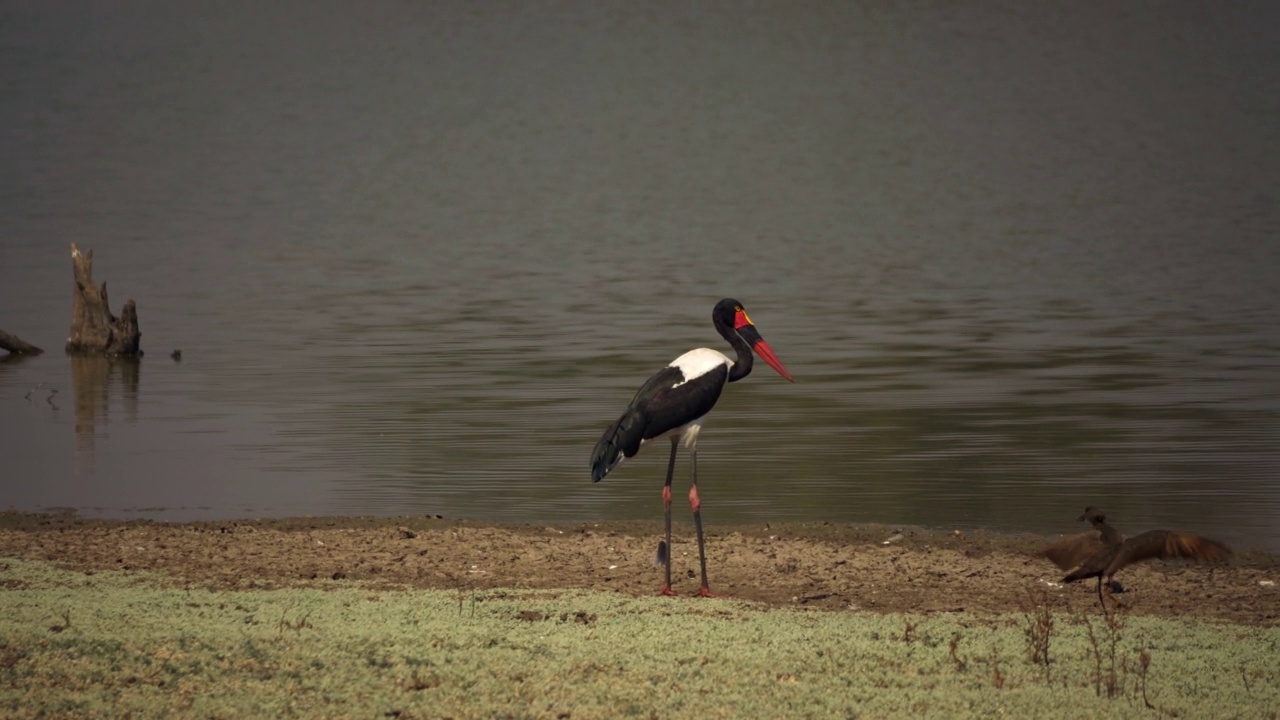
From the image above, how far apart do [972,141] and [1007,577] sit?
124261mm

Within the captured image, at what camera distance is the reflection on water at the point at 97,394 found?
19.0 metres

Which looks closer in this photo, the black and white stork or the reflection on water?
the black and white stork

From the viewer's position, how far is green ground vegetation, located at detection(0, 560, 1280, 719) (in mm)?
8266

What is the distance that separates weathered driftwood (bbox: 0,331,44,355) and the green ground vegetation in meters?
19.0

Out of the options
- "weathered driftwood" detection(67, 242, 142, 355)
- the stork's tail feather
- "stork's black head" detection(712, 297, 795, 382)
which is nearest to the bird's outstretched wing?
the stork's tail feather

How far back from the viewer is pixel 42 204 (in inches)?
3617

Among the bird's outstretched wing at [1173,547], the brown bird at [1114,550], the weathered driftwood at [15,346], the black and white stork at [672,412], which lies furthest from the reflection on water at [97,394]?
the bird's outstretched wing at [1173,547]

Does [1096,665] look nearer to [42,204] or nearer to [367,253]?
[367,253]

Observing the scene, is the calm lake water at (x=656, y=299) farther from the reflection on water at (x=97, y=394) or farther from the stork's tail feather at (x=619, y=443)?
the stork's tail feather at (x=619, y=443)

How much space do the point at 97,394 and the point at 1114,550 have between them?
52.0 ft

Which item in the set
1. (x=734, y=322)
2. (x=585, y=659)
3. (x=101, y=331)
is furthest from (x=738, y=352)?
(x=101, y=331)

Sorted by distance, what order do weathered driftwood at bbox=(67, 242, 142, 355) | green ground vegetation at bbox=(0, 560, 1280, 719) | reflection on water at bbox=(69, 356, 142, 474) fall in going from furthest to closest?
weathered driftwood at bbox=(67, 242, 142, 355)
reflection on water at bbox=(69, 356, 142, 474)
green ground vegetation at bbox=(0, 560, 1280, 719)

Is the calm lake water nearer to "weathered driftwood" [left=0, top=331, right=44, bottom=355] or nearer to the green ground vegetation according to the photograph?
"weathered driftwood" [left=0, top=331, right=44, bottom=355]

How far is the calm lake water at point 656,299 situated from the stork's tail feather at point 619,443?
2.24 m
